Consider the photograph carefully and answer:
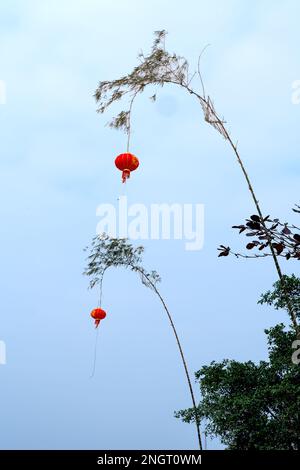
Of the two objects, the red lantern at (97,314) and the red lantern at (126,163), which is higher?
the red lantern at (97,314)

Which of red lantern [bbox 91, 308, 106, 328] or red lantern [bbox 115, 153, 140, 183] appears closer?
red lantern [bbox 115, 153, 140, 183]

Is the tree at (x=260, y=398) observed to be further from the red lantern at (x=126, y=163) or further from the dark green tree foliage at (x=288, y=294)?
the red lantern at (x=126, y=163)

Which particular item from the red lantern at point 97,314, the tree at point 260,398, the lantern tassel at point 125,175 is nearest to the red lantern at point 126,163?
the lantern tassel at point 125,175

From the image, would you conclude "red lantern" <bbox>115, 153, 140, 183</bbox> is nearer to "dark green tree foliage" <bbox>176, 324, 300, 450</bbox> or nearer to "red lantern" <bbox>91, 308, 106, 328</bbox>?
"red lantern" <bbox>91, 308, 106, 328</bbox>

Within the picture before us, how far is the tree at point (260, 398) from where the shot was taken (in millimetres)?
8398

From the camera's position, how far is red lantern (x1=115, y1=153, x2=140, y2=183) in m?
5.67

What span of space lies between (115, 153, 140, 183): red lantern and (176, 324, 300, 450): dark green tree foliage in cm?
Result: 458

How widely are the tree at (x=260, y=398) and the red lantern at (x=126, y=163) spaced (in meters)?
3.92

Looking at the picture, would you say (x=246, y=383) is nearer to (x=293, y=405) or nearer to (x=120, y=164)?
(x=293, y=405)

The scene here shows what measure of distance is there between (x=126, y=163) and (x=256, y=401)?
4986 mm

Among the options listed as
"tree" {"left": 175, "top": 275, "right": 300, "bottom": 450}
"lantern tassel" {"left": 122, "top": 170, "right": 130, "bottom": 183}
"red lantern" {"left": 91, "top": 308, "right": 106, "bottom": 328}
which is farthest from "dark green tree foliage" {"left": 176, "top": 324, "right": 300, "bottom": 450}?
"lantern tassel" {"left": 122, "top": 170, "right": 130, "bottom": 183}

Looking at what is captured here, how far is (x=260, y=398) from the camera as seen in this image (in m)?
8.77

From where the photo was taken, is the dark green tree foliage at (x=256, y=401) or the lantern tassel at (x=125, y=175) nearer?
the lantern tassel at (x=125, y=175)

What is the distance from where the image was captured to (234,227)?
8.41 feet
